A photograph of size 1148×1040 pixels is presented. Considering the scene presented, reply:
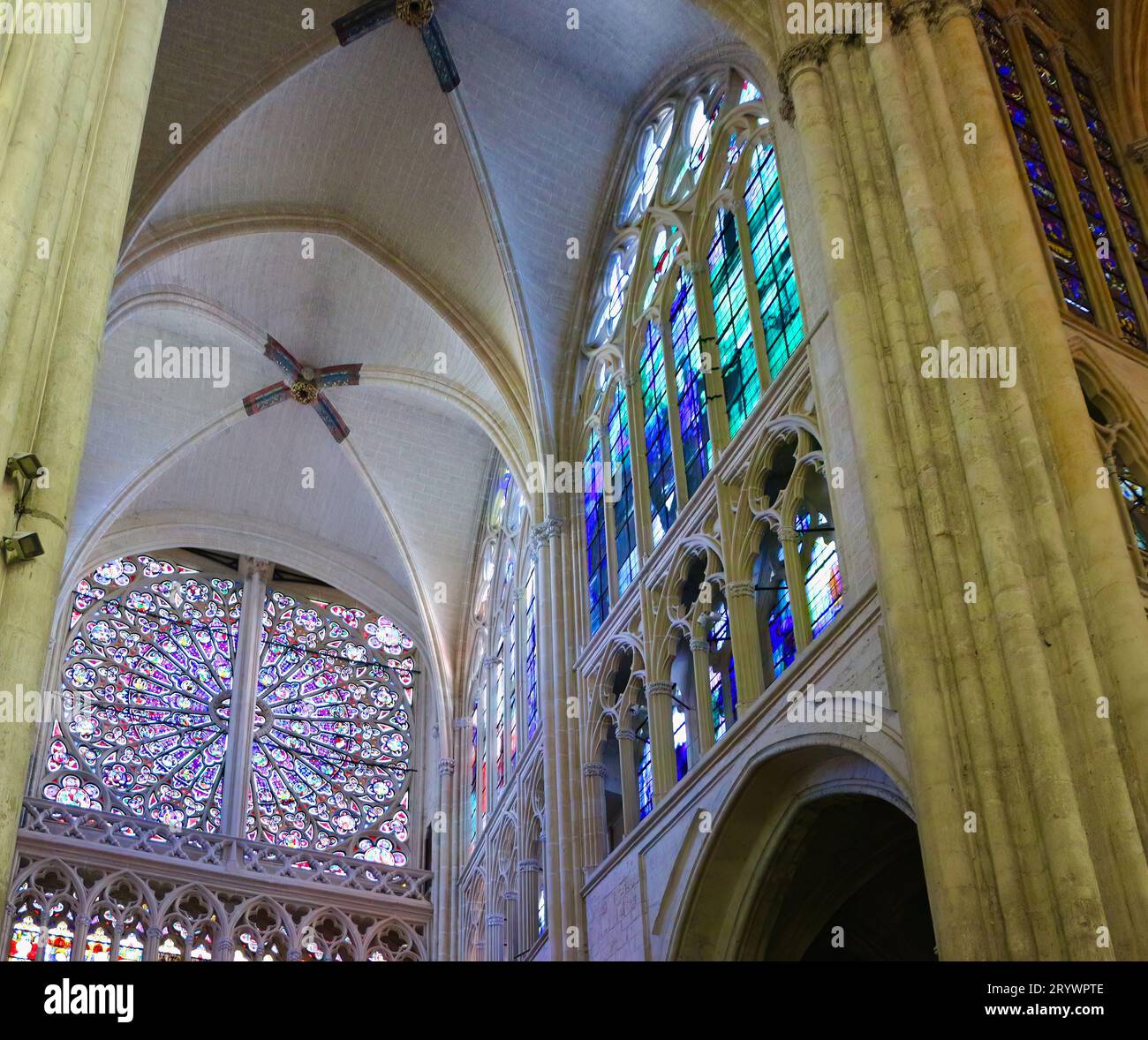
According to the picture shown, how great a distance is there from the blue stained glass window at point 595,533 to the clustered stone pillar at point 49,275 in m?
8.53

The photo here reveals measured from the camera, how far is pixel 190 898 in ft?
60.7

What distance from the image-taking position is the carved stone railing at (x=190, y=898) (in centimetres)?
1748

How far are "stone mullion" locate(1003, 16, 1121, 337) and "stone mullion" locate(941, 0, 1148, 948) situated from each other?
219 cm

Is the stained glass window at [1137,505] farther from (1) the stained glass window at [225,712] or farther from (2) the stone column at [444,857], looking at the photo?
(1) the stained glass window at [225,712]

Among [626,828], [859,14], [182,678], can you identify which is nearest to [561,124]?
[859,14]

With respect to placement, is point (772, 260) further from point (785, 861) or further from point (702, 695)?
point (785, 861)

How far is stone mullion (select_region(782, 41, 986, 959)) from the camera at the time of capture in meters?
7.40

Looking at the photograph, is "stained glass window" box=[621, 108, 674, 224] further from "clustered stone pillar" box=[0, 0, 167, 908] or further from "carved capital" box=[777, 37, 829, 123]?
"clustered stone pillar" box=[0, 0, 167, 908]

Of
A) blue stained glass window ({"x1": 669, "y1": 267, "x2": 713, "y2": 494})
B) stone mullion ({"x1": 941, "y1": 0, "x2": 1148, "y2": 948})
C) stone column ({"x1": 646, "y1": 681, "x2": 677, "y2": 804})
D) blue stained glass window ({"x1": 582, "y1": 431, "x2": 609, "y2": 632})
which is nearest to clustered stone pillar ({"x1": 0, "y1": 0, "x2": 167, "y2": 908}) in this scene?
stone mullion ({"x1": 941, "y1": 0, "x2": 1148, "y2": 948})

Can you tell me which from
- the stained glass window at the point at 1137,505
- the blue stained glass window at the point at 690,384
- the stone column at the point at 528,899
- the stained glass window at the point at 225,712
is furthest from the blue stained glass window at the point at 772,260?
the stained glass window at the point at 225,712

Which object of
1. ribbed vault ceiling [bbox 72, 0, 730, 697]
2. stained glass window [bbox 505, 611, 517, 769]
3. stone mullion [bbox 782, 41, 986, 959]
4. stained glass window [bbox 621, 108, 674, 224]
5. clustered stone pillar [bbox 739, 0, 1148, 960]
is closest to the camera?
clustered stone pillar [bbox 739, 0, 1148, 960]

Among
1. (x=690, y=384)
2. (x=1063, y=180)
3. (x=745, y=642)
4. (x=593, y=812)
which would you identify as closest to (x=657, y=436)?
(x=690, y=384)

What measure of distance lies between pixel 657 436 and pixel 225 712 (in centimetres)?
950

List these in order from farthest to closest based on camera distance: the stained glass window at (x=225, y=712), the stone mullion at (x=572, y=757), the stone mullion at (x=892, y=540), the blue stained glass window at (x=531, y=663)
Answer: the stained glass window at (x=225, y=712)
the blue stained glass window at (x=531, y=663)
the stone mullion at (x=572, y=757)
the stone mullion at (x=892, y=540)
